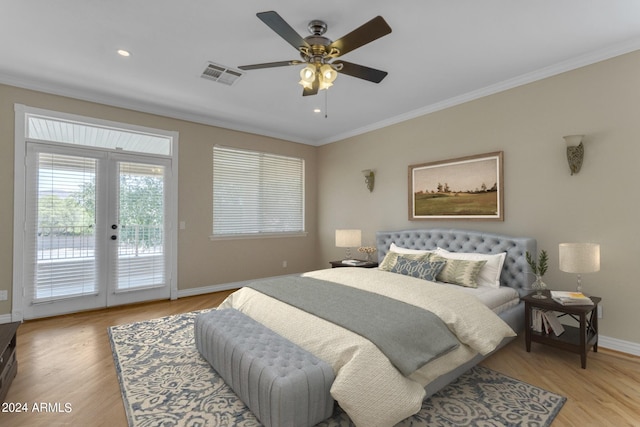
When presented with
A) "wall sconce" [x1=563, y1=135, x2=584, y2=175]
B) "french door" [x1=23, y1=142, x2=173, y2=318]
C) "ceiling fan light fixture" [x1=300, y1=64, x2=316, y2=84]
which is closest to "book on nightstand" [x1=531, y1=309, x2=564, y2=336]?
"wall sconce" [x1=563, y1=135, x2=584, y2=175]

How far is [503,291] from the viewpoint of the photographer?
3.24m

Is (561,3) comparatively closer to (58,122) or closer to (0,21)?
(0,21)

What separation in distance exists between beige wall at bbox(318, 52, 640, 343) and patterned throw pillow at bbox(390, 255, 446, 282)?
0.93 m

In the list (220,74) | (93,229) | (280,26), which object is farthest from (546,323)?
(93,229)

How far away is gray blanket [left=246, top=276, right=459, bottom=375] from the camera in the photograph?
1.96 metres

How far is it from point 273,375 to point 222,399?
0.74m

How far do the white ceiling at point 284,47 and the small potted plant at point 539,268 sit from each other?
197cm

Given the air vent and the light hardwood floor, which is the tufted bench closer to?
the light hardwood floor

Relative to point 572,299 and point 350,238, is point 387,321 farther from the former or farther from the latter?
point 350,238

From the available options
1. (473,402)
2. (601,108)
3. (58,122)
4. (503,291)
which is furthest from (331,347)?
(58,122)

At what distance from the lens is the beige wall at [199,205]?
370 cm

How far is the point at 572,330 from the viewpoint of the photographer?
10.1 feet

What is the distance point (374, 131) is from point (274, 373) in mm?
4424

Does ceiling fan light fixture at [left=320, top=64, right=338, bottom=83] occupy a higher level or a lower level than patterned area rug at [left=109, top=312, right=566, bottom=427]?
higher
